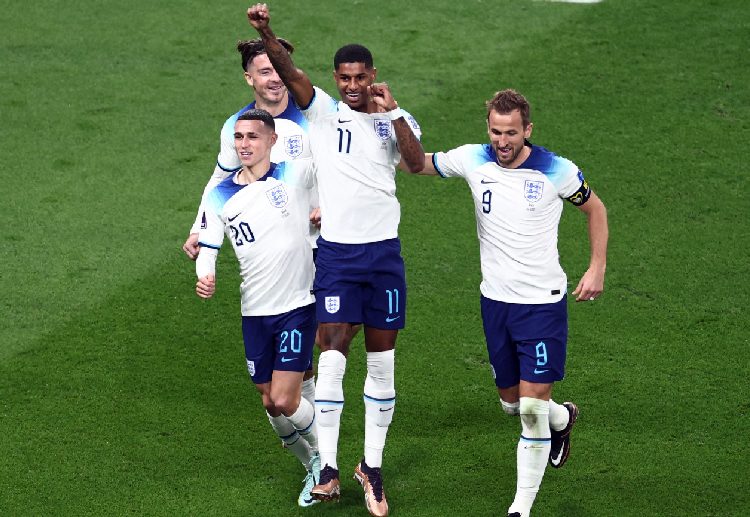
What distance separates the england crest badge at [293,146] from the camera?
8.49 meters

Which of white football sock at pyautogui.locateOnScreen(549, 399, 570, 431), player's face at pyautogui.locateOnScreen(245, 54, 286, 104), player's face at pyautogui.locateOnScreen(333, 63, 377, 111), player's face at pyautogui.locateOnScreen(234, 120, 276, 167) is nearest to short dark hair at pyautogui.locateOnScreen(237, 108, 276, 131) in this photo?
player's face at pyautogui.locateOnScreen(234, 120, 276, 167)

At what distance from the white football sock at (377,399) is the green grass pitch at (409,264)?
1.21ft

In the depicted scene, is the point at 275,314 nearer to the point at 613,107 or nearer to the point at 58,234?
the point at 58,234

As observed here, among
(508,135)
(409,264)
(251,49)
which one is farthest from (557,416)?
(409,264)

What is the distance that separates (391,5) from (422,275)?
5.50m

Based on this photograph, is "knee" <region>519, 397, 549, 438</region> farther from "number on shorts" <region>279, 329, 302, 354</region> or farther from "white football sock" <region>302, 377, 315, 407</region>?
"white football sock" <region>302, 377, 315, 407</region>

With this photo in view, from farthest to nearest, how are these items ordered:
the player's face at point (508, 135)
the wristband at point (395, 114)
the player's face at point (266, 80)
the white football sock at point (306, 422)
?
the player's face at point (266, 80) < the white football sock at point (306, 422) < the player's face at point (508, 135) < the wristband at point (395, 114)

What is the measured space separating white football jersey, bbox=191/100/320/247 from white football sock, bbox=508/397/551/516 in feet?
5.86

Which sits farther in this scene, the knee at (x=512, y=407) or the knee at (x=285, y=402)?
the knee at (x=512, y=407)

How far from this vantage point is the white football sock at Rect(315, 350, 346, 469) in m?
7.87

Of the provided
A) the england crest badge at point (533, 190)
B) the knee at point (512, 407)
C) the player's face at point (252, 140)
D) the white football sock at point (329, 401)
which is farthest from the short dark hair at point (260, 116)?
the knee at point (512, 407)

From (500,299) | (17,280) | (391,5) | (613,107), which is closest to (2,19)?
(391,5)

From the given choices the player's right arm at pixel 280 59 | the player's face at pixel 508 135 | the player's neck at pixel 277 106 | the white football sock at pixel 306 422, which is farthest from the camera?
the player's neck at pixel 277 106

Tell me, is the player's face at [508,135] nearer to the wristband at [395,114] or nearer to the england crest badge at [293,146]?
the wristband at [395,114]
